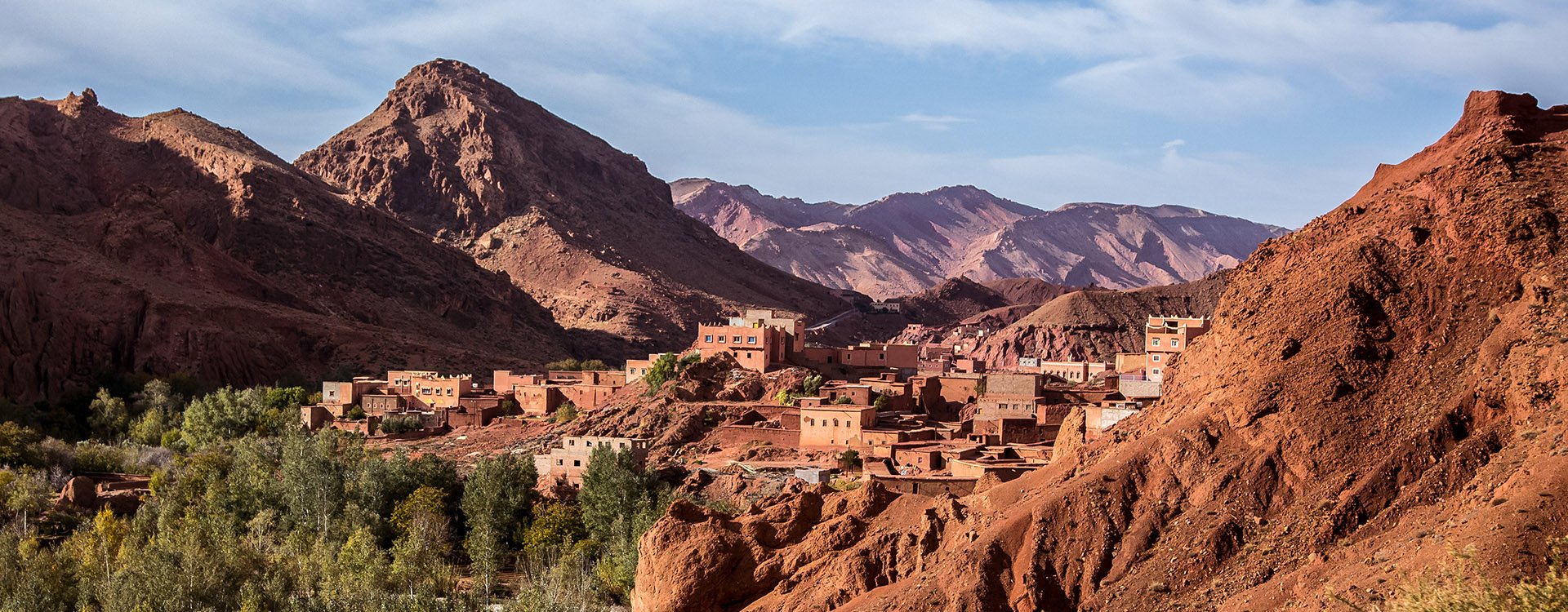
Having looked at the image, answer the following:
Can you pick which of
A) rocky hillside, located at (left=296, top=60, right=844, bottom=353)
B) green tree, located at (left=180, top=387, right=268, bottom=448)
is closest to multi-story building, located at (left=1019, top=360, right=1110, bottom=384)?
green tree, located at (left=180, top=387, right=268, bottom=448)

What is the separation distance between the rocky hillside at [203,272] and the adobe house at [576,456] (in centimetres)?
3542

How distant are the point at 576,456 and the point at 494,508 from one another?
5.09 metres

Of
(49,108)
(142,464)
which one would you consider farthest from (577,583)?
(49,108)

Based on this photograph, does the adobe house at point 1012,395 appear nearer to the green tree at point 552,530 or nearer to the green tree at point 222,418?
the green tree at point 552,530

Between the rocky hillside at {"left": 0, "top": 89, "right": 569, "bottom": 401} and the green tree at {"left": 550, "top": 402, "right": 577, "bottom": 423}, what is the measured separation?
25.1m

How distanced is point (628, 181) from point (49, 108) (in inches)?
2054

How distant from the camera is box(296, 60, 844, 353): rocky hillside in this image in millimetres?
124188

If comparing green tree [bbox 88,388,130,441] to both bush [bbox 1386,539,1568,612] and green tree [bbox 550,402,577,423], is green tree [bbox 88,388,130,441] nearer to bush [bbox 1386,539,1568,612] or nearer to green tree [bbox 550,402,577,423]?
green tree [bbox 550,402,577,423]

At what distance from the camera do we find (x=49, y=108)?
113 metres

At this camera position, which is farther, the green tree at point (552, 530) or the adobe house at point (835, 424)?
the adobe house at point (835, 424)

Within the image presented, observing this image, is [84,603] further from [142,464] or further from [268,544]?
[142,464]

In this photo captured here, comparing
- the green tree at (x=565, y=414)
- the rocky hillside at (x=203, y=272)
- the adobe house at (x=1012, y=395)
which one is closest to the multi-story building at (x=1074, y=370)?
the adobe house at (x=1012, y=395)

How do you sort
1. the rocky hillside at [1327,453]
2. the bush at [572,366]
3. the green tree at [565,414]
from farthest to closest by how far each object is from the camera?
1. the bush at [572,366]
2. the green tree at [565,414]
3. the rocky hillside at [1327,453]

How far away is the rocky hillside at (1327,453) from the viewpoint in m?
14.8
